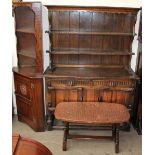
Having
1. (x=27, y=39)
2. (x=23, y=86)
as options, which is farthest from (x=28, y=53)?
(x=23, y=86)

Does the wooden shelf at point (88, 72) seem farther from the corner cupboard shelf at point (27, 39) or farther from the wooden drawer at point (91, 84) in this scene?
the corner cupboard shelf at point (27, 39)

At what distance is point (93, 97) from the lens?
283 centimetres

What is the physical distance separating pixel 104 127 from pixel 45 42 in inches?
60.3

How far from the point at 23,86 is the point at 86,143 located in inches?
47.3

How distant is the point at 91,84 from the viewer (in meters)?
2.76

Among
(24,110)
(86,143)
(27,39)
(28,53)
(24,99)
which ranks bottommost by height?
(86,143)

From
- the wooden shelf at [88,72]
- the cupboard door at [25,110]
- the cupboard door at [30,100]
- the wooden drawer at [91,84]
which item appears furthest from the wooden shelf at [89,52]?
the cupboard door at [25,110]

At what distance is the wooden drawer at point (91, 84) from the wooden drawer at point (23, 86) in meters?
0.29

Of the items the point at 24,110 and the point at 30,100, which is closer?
the point at 30,100

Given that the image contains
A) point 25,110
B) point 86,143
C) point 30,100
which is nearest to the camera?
point 86,143

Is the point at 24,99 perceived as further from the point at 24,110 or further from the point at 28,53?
the point at 28,53
